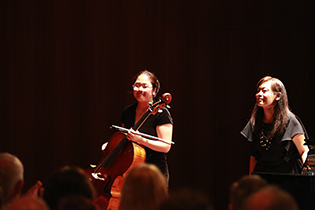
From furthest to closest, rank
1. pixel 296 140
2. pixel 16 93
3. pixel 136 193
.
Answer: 1. pixel 16 93
2. pixel 296 140
3. pixel 136 193

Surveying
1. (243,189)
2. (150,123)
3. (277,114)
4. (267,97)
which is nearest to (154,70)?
(150,123)

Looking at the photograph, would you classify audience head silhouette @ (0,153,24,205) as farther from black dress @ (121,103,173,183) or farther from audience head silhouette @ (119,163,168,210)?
black dress @ (121,103,173,183)

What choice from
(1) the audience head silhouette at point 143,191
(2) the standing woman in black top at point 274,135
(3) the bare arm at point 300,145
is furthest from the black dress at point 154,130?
(1) the audience head silhouette at point 143,191

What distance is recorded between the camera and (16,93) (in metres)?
5.31

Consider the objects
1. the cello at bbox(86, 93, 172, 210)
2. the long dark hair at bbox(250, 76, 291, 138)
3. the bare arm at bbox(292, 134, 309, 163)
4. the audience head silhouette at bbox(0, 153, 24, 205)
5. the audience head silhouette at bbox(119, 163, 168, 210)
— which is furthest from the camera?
the long dark hair at bbox(250, 76, 291, 138)

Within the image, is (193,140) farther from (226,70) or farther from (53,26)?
(53,26)

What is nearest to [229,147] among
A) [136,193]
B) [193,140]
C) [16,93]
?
[193,140]

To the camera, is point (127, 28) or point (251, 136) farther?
point (127, 28)

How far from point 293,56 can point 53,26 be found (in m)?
3.05

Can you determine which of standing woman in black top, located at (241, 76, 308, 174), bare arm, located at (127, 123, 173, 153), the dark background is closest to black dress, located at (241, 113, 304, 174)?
standing woman in black top, located at (241, 76, 308, 174)

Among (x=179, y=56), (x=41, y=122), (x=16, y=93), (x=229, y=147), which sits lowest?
(x=229, y=147)

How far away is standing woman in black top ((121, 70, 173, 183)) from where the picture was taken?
11.9 feet

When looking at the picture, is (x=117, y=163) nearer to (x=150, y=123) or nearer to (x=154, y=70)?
(x=150, y=123)

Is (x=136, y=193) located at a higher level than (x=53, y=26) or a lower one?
lower
